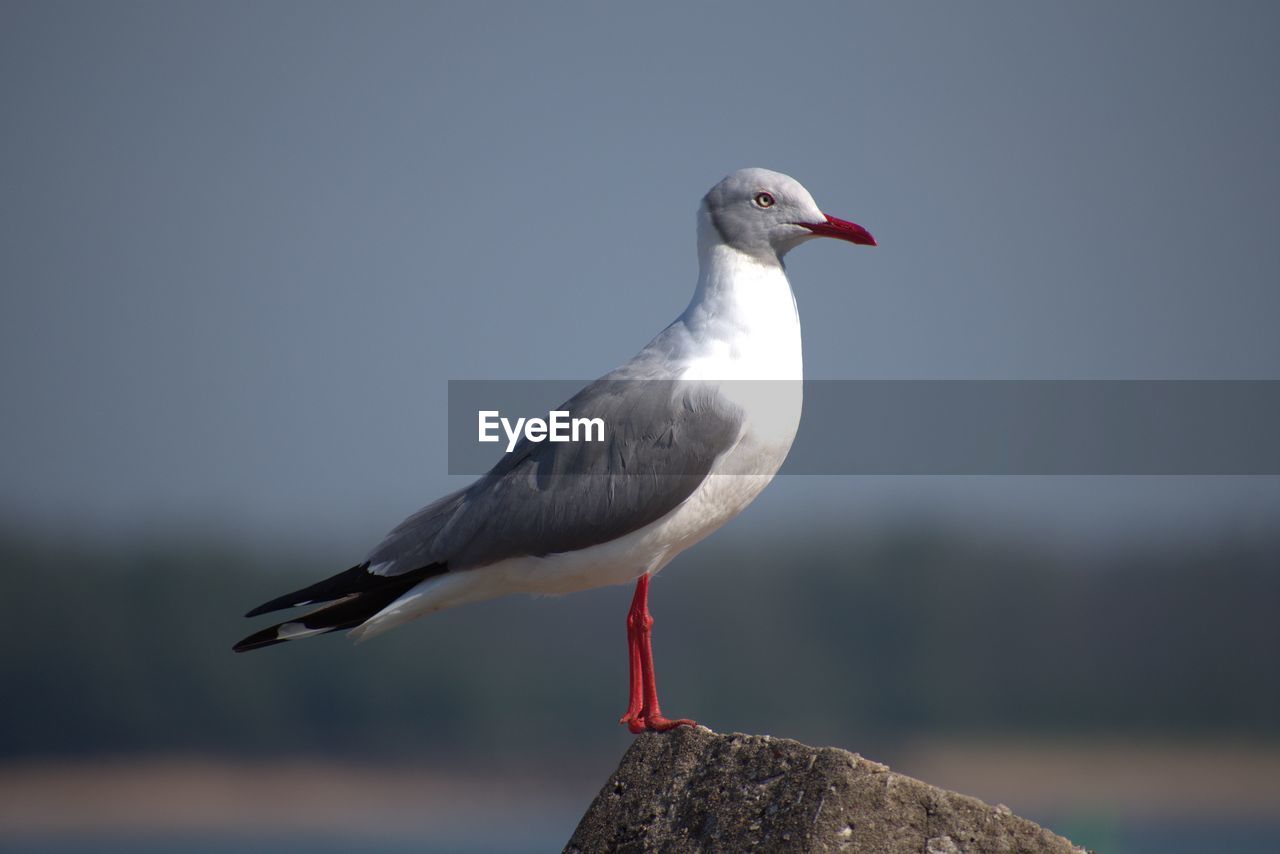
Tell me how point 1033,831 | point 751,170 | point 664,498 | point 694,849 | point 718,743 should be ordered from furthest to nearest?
1. point 751,170
2. point 664,498
3. point 718,743
4. point 694,849
5. point 1033,831

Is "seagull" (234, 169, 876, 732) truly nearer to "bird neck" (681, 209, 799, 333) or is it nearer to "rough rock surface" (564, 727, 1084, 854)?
"bird neck" (681, 209, 799, 333)

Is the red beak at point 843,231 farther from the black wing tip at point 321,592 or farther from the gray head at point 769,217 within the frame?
the black wing tip at point 321,592

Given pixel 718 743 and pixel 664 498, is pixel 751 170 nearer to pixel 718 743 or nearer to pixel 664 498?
pixel 664 498

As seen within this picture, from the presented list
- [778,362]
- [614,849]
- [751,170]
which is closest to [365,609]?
[614,849]

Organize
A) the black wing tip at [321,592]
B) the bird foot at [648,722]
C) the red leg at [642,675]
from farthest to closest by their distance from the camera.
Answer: the black wing tip at [321,592] < the red leg at [642,675] < the bird foot at [648,722]

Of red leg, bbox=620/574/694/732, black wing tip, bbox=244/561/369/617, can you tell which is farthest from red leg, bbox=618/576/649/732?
black wing tip, bbox=244/561/369/617

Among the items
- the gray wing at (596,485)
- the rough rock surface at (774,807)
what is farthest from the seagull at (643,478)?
the rough rock surface at (774,807)

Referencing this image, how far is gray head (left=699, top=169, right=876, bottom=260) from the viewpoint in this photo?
590 centimetres

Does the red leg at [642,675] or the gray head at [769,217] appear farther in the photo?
the gray head at [769,217]

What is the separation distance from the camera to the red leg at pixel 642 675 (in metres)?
5.25

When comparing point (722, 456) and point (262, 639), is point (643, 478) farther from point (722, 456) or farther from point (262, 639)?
point (262, 639)

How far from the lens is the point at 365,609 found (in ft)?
18.6

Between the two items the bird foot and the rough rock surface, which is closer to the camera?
the rough rock surface

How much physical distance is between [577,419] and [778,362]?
3.04ft
